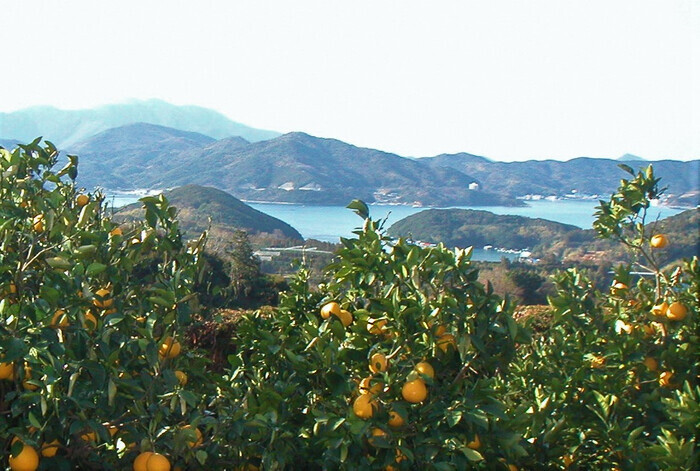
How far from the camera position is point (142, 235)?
72.1 inches

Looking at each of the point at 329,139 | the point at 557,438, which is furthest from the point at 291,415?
the point at 329,139

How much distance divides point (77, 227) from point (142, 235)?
21 centimetres

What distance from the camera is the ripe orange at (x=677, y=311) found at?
2.36 metres

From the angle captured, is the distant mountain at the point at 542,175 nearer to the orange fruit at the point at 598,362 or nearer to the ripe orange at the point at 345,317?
the orange fruit at the point at 598,362

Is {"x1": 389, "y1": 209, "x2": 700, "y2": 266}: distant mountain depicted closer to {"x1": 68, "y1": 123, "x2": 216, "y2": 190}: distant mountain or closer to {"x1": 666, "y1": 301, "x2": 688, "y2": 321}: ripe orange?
{"x1": 666, "y1": 301, "x2": 688, "y2": 321}: ripe orange

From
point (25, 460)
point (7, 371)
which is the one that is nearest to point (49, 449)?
point (25, 460)

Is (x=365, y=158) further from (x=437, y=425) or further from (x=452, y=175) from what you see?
(x=437, y=425)

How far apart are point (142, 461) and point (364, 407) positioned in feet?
1.81

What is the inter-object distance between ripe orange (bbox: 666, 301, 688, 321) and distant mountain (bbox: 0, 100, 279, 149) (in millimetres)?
92179

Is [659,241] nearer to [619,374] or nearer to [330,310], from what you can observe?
[619,374]

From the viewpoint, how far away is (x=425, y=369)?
5.42 ft

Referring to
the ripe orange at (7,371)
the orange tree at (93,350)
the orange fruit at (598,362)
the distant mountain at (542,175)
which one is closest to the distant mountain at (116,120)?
the distant mountain at (542,175)

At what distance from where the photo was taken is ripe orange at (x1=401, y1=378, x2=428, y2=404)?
162cm

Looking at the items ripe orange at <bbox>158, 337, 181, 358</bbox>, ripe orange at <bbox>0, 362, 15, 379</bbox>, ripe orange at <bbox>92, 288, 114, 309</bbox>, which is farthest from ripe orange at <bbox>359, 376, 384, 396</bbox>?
ripe orange at <bbox>0, 362, 15, 379</bbox>
